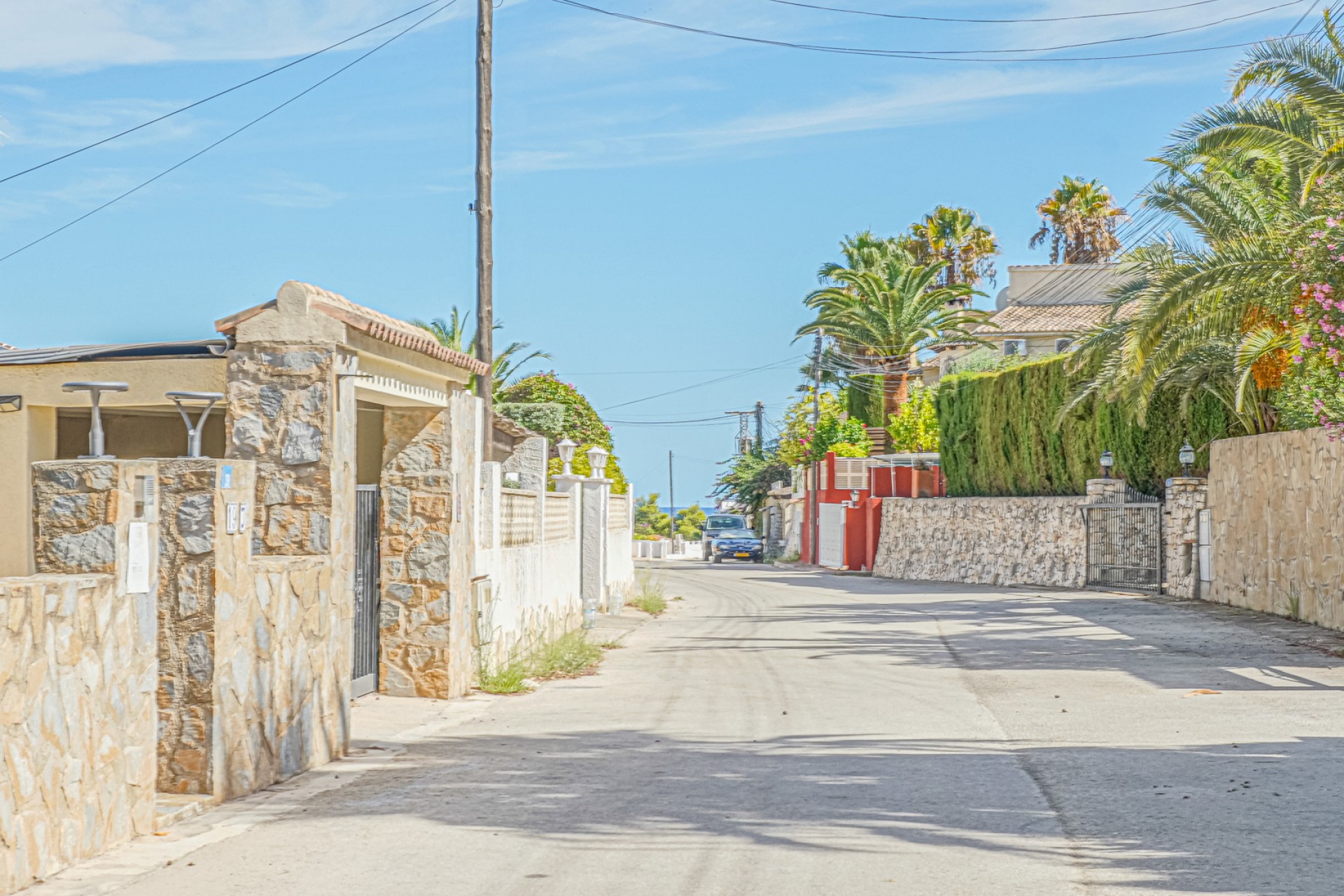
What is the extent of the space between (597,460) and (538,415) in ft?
54.5

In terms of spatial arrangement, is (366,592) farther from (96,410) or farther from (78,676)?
(78,676)

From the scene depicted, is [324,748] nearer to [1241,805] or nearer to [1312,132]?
[1241,805]

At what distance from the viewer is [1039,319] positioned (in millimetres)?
60625

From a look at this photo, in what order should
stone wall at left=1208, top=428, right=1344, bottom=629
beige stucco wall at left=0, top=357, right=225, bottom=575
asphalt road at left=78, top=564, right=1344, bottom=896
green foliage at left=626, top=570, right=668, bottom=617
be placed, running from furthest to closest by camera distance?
1. green foliage at left=626, top=570, right=668, bottom=617
2. stone wall at left=1208, top=428, right=1344, bottom=629
3. beige stucco wall at left=0, top=357, right=225, bottom=575
4. asphalt road at left=78, top=564, right=1344, bottom=896

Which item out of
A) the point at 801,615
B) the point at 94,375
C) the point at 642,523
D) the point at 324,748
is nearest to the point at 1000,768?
the point at 324,748

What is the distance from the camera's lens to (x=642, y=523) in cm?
10769

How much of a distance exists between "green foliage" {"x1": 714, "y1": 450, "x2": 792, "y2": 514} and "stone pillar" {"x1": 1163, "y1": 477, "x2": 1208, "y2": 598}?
1984 inches

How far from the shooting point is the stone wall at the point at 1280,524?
19781 millimetres

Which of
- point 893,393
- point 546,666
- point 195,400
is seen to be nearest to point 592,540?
point 546,666

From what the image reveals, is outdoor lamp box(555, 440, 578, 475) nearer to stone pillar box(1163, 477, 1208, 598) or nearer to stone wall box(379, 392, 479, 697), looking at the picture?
stone wall box(379, 392, 479, 697)

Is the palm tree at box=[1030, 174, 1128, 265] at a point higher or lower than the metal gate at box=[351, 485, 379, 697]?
higher

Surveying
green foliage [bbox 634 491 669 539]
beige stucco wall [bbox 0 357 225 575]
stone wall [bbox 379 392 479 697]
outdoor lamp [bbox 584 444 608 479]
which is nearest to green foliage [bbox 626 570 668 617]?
outdoor lamp [bbox 584 444 608 479]

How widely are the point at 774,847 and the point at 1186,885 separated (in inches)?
74.7

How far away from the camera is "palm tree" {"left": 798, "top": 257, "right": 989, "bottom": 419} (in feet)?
168
